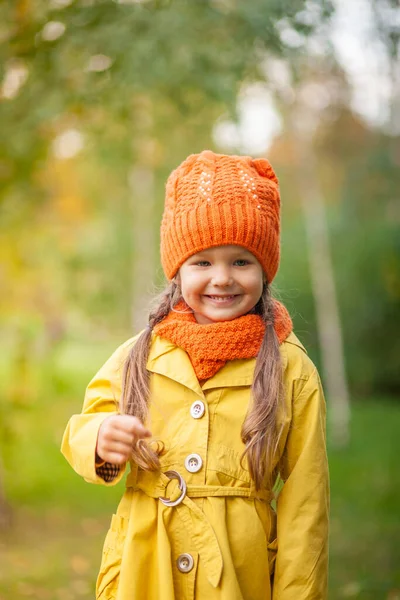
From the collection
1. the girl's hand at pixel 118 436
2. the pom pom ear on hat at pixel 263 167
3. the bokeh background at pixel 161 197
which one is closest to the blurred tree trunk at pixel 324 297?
the bokeh background at pixel 161 197

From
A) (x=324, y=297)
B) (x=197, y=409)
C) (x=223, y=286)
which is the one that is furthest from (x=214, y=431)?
(x=324, y=297)

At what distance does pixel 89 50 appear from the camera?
435 cm

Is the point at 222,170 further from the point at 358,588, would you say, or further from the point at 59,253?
the point at 59,253

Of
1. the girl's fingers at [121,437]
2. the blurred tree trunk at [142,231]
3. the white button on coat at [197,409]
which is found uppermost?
the blurred tree trunk at [142,231]

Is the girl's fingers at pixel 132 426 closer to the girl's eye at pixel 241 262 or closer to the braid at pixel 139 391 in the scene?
the braid at pixel 139 391

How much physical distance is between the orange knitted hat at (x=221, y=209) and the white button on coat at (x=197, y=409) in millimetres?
459

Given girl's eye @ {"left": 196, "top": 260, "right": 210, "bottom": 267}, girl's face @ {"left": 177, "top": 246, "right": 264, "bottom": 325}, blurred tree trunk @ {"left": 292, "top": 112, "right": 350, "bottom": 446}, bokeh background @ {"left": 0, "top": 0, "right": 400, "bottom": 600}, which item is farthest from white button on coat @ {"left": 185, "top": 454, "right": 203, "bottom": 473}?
blurred tree trunk @ {"left": 292, "top": 112, "right": 350, "bottom": 446}

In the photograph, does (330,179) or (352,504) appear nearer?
(352,504)

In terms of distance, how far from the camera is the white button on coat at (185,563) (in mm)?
2170

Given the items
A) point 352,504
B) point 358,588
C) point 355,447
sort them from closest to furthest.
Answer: point 358,588, point 352,504, point 355,447

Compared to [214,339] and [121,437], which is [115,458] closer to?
→ [121,437]

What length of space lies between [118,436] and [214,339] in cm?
43

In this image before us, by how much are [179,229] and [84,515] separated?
5.05m

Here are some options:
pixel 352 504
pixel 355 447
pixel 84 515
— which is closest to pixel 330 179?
pixel 355 447
